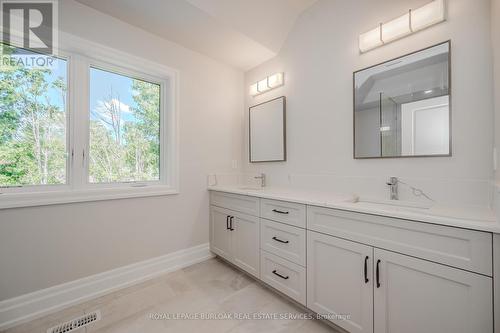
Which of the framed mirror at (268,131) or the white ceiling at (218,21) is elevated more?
the white ceiling at (218,21)

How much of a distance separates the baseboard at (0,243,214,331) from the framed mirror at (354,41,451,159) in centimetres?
214

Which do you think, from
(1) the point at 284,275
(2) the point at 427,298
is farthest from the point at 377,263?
(1) the point at 284,275

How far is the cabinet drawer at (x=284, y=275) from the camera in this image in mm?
1566

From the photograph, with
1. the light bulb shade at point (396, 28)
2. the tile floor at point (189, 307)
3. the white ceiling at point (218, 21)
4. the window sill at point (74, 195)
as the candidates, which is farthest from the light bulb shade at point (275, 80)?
the tile floor at point (189, 307)

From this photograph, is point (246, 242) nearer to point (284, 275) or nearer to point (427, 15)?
point (284, 275)

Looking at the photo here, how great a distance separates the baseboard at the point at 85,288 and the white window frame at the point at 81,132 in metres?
0.69

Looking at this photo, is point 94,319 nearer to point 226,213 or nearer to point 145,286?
point 145,286

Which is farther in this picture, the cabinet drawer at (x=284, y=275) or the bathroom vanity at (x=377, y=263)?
the cabinet drawer at (x=284, y=275)

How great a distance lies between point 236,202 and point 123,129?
1353 mm

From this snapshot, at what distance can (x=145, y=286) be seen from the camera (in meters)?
1.99

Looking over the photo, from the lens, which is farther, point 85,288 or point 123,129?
point 123,129

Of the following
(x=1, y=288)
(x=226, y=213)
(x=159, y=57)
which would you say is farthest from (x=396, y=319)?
(x=159, y=57)

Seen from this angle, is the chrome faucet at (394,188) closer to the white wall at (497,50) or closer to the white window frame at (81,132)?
the white wall at (497,50)

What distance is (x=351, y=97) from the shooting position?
1.84 metres
